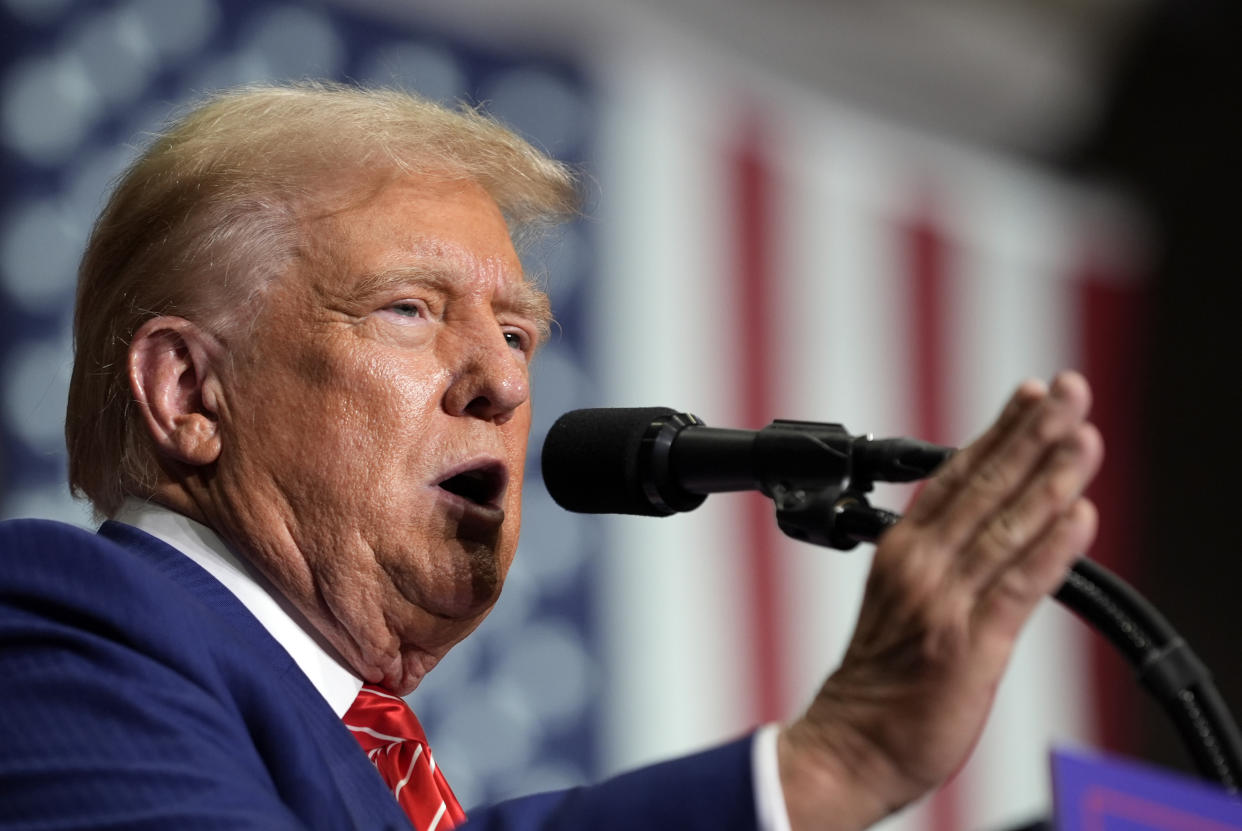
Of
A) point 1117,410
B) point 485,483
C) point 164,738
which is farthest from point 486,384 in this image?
point 1117,410

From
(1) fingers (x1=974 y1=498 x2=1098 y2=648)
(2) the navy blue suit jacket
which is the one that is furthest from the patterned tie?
(1) fingers (x1=974 y1=498 x2=1098 y2=648)

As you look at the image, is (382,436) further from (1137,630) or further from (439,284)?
(1137,630)

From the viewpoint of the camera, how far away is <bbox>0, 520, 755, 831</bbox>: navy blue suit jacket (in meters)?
0.95

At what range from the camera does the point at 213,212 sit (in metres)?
1.50

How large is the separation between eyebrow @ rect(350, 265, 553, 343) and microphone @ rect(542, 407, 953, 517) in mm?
247

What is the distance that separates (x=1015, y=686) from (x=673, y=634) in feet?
4.90

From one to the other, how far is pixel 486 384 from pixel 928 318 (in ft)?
9.65

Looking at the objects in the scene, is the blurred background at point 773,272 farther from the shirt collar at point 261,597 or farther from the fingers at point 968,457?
the fingers at point 968,457

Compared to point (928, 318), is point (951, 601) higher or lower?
lower

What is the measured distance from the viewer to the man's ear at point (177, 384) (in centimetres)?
145

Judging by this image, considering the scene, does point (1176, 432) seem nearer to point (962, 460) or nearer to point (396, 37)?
point (396, 37)

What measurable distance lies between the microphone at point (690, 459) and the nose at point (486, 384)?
0.44 ft

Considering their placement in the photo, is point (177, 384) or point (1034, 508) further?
point (177, 384)

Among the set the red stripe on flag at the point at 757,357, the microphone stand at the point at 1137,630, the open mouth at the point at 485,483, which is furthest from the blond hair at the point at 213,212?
the red stripe on flag at the point at 757,357
